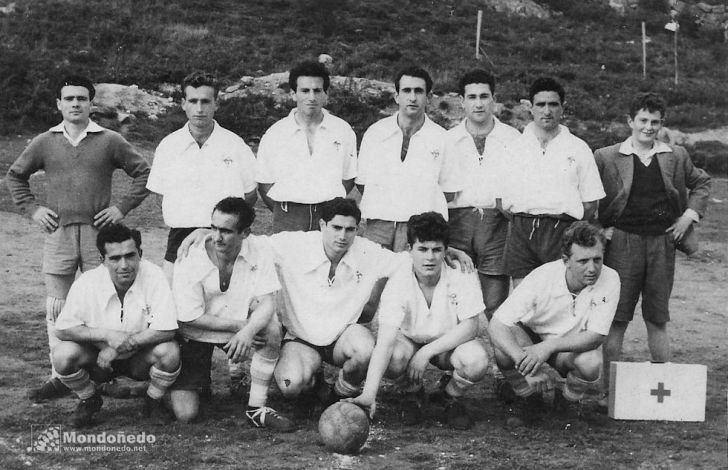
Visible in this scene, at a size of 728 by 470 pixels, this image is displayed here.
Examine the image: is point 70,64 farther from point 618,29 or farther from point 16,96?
point 618,29

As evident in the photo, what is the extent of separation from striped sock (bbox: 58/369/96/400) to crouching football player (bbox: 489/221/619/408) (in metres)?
2.40

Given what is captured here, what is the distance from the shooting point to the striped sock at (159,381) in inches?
219

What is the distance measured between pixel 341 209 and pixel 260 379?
44.0 inches

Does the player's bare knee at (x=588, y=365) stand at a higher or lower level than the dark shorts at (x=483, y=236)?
lower

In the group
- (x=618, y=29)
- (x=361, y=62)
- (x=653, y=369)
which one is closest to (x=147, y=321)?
(x=653, y=369)

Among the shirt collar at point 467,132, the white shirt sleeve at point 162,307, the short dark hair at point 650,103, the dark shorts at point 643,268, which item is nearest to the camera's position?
the white shirt sleeve at point 162,307

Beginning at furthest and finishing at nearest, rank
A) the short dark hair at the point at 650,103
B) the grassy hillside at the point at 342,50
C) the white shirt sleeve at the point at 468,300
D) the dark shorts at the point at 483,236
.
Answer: the grassy hillside at the point at 342,50, the dark shorts at the point at 483,236, the short dark hair at the point at 650,103, the white shirt sleeve at the point at 468,300

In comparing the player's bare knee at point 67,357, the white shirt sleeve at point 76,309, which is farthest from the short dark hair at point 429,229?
the player's bare knee at point 67,357

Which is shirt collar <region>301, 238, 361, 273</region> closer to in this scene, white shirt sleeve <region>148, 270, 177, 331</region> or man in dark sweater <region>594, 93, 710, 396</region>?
white shirt sleeve <region>148, 270, 177, 331</region>

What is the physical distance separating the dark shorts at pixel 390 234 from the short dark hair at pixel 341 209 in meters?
0.67

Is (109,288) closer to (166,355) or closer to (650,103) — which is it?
(166,355)

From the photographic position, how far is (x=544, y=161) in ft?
20.2

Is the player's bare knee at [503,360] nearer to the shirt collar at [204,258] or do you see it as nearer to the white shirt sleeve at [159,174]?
the shirt collar at [204,258]

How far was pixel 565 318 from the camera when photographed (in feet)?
18.8
